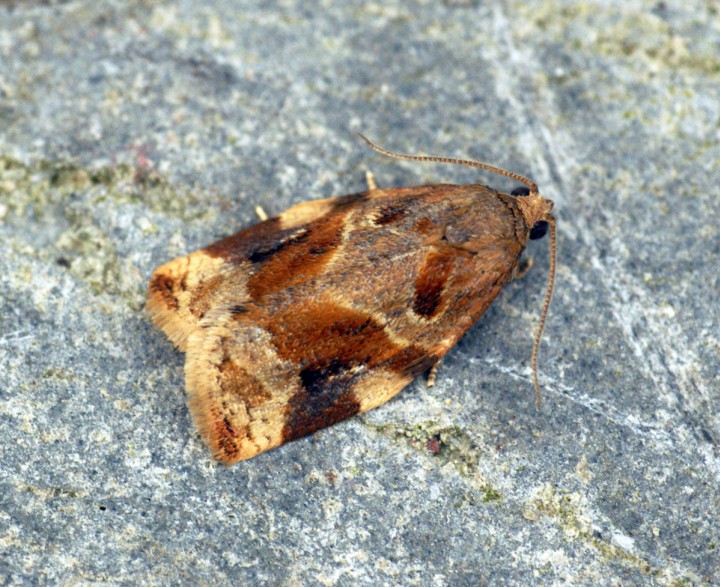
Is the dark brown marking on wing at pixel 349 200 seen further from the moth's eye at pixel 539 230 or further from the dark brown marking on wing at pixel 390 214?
the moth's eye at pixel 539 230

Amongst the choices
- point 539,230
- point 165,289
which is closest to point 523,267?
point 539,230

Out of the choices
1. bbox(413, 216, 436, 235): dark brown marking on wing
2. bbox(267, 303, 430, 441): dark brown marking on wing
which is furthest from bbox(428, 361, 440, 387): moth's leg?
bbox(413, 216, 436, 235): dark brown marking on wing

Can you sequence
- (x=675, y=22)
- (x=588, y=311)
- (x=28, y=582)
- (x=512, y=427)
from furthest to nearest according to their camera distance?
(x=675, y=22)
(x=588, y=311)
(x=512, y=427)
(x=28, y=582)

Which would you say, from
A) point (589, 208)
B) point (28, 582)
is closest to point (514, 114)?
point (589, 208)

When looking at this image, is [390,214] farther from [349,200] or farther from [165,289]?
[165,289]

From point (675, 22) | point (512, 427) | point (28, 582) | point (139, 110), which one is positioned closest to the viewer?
point (28, 582)

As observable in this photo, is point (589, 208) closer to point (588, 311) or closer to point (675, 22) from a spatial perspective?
point (588, 311)
